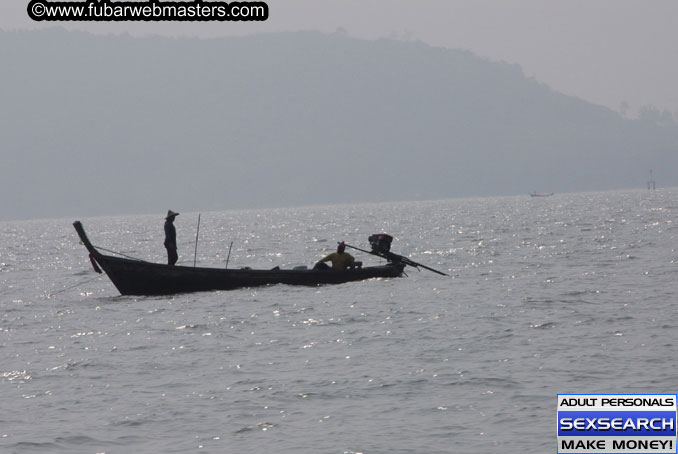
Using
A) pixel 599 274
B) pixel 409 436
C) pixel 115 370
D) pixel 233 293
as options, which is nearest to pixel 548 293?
Result: pixel 599 274

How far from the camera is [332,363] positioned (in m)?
19.3

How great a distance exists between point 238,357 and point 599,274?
19.1 metres

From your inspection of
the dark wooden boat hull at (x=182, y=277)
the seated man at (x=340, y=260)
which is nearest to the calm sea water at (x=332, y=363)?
the dark wooden boat hull at (x=182, y=277)

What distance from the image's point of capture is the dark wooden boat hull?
29.9 metres

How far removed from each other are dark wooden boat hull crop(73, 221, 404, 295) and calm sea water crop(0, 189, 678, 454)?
0.37 metres

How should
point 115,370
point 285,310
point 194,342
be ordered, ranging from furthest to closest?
point 285,310, point 194,342, point 115,370

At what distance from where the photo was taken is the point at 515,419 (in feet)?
48.8

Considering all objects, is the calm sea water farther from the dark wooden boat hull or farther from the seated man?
the seated man

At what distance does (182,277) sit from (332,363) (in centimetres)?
1222

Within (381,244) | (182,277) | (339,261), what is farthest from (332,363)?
(381,244)

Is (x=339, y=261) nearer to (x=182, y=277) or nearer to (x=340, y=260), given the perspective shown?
(x=340, y=260)

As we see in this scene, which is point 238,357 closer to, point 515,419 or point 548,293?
point 515,419

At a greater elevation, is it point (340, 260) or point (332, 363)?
point (340, 260)

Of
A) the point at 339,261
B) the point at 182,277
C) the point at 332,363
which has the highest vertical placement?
the point at 339,261
